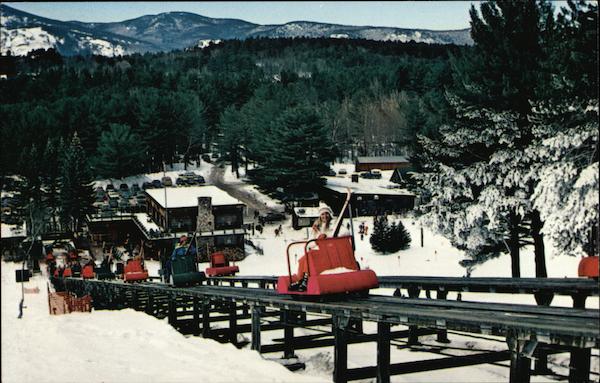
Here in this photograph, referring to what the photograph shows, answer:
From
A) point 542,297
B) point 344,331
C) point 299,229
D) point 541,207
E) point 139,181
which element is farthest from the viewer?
point 139,181

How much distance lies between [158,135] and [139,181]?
7.64 meters

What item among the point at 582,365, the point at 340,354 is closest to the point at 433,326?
the point at 340,354

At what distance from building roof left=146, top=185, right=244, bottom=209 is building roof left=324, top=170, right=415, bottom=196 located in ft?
49.6

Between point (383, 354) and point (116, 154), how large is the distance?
267 feet

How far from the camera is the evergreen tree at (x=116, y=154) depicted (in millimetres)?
87938

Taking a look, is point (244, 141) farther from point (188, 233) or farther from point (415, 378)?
point (415, 378)

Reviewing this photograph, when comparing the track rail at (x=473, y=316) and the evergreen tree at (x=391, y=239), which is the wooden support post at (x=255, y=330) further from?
the evergreen tree at (x=391, y=239)

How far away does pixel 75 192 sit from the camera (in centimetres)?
6981

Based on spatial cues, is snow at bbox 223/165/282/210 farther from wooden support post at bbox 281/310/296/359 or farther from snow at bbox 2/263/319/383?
wooden support post at bbox 281/310/296/359

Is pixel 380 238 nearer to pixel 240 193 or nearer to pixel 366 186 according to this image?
pixel 366 186

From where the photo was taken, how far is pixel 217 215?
6500 centimetres

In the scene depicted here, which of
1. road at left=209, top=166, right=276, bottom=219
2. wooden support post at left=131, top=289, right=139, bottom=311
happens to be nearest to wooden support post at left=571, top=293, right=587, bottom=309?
wooden support post at left=131, top=289, right=139, bottom=311

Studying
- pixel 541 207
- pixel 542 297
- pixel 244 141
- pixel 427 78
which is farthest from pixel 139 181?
pixel 542 297

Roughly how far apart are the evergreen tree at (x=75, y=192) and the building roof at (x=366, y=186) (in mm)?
28372
